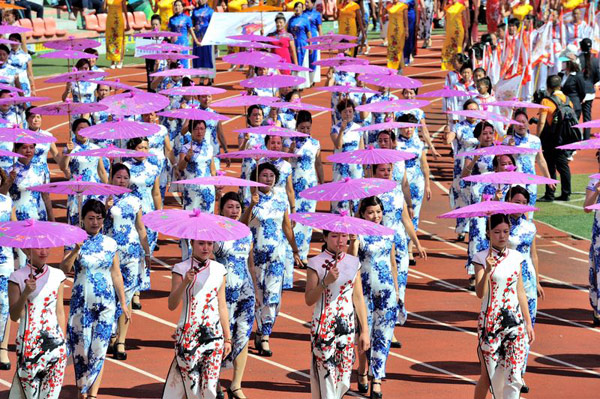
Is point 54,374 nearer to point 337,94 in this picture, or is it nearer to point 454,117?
point 337,94

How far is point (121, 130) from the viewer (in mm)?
12648

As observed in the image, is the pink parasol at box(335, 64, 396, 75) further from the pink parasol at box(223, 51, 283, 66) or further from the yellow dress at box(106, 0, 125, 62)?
the yellow dress at box(106, 0, 125, 62)

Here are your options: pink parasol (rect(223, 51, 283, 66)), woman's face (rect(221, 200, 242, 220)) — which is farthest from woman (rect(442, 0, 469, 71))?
woman's face (rect(221, 200, 242, 220))

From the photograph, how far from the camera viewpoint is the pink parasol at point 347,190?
1051 centimetres

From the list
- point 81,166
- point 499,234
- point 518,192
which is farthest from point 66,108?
point 499,234

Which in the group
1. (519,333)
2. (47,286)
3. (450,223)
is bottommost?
(450,223)

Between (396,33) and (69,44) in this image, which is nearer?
(69,44)

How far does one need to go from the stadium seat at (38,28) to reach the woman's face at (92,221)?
2500 cm

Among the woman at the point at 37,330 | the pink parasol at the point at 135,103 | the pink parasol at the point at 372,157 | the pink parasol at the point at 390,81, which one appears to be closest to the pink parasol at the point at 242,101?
the pink parasol at the point at 135,103

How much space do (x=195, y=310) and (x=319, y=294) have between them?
99cm

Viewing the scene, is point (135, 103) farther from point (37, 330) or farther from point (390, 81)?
point (37, 330)

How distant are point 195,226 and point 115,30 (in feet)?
72.7

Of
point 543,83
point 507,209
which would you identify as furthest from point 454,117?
point 507,209

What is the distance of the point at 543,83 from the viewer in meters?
27.7
